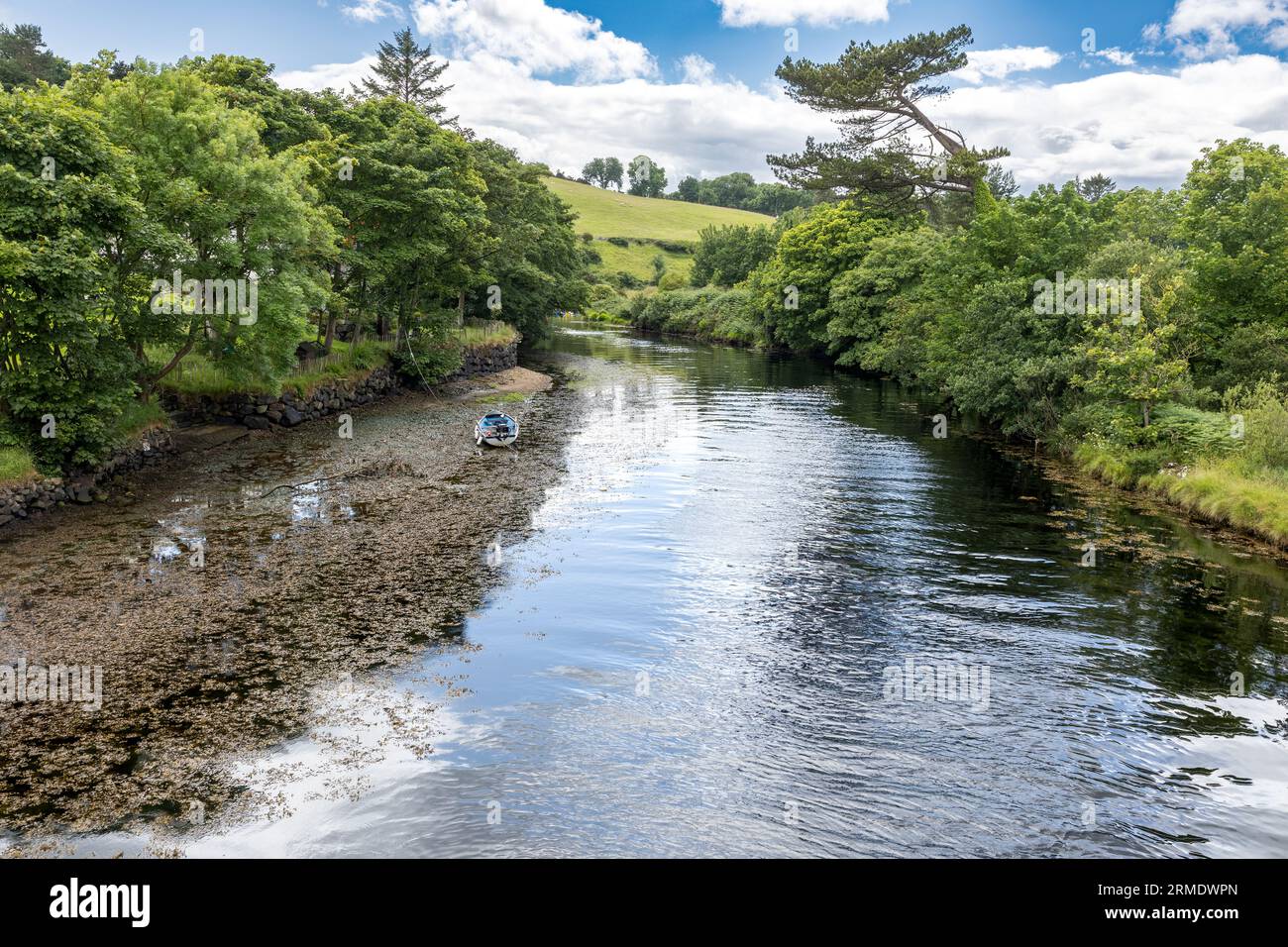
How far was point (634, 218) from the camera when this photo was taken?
18362 centimetres

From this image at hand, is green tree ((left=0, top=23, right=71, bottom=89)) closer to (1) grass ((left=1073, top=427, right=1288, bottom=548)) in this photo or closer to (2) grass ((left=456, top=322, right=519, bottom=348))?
(2) grass ((left=456, top=322, right=519, bottom=348))

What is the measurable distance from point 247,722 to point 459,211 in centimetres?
4075

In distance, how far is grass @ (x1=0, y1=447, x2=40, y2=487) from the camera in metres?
21.5

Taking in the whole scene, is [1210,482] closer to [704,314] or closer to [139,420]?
[139,420]

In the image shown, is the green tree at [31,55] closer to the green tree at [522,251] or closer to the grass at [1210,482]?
the green tree at [522,251]

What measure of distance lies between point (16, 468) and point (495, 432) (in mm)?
16068

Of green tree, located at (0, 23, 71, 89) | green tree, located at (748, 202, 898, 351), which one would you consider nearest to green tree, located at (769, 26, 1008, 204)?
green tree, located at (748, 202, 898, 351)

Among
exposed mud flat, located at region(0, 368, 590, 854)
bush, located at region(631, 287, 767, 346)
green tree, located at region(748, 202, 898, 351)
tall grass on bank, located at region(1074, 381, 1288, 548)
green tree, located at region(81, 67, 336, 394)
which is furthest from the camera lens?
bush, located at region(631, 287, 767, 346)

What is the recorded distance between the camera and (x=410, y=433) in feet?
119

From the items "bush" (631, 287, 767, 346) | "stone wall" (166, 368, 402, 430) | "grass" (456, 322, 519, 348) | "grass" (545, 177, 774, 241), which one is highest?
"grass" (545, 177, 774, 241)

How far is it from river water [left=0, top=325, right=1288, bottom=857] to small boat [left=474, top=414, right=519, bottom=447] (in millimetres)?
7065

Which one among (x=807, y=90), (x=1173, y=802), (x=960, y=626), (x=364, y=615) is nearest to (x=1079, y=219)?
(x=807, y=90)

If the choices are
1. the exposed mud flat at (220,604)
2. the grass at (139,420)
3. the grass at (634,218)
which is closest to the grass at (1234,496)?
the exposed mud flat at (220,604)
